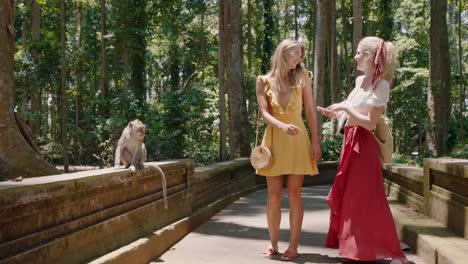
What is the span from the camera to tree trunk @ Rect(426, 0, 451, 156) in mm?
15547

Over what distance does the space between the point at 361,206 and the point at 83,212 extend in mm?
2123

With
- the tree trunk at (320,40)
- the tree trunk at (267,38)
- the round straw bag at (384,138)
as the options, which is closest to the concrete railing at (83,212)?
the round straw bag at (384,138)

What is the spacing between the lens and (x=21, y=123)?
8227 millimetres

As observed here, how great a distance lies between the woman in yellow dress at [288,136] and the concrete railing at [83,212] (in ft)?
3.78

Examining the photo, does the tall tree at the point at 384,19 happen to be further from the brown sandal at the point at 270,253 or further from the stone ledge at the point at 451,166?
the brown sandal at the point at 270,253

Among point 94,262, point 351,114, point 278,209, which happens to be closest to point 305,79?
point 351,114

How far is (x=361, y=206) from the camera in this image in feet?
13.2

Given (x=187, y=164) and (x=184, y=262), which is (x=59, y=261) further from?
(x=187, y=164)

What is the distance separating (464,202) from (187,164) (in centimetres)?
312

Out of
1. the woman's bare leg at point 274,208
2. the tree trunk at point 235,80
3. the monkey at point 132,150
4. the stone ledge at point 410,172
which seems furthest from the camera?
the tree trunk at point 235,80

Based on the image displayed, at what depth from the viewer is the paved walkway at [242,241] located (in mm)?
4422

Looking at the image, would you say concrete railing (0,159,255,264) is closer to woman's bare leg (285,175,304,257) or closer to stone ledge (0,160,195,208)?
stone ledge (0,160,195,208)

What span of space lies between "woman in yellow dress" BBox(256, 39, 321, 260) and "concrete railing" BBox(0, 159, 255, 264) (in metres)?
1.15

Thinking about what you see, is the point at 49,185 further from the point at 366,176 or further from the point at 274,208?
the point at 366,176
